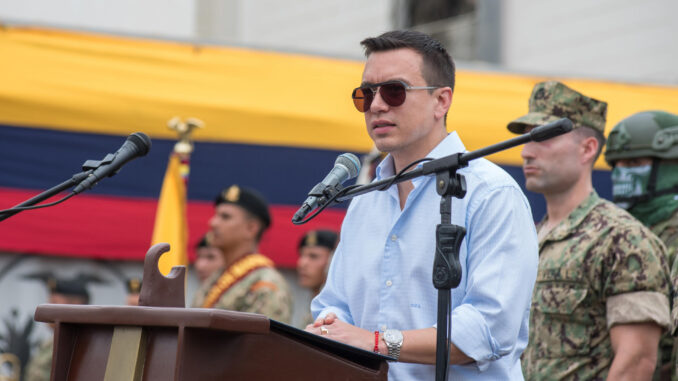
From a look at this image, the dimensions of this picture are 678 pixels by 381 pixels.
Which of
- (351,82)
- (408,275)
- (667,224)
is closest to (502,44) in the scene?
(351,82)

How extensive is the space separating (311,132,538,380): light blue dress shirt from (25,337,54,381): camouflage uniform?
4.65m

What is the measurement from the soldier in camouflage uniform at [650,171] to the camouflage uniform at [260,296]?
104 inches

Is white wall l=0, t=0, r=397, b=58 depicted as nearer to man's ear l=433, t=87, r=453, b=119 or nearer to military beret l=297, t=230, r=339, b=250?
military beret l=297, t=230, r=339, b=250

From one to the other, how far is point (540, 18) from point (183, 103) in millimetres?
5443

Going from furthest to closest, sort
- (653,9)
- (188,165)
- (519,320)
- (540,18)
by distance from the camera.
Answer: (540,18) < (653,9) < (188,165) < (519,320)

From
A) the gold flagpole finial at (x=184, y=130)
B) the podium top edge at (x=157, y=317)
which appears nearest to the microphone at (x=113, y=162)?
the podium top edge at (x=157, y=317)

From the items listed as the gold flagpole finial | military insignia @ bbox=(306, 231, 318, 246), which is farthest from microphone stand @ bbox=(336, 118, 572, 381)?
military insignia @ bbox=(306, 231, 318, 246)

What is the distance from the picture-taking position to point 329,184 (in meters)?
2.82

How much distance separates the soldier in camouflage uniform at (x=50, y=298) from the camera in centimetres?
702

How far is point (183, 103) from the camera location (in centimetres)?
735

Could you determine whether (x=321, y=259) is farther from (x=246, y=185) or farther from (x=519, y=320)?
(x=519, y=320)

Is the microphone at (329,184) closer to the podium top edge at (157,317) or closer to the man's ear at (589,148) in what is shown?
the podium top edge at (157,317)

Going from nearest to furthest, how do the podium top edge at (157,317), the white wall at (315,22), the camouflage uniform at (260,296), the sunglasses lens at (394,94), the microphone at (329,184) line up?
the podium top edge at (157,317) → the microphone at (329,184) → the sunglasses lens at (394,94) → the camouflage uniform at (260,296) → the white wall at (315,22)

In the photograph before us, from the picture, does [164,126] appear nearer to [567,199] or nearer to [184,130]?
[184,130]
